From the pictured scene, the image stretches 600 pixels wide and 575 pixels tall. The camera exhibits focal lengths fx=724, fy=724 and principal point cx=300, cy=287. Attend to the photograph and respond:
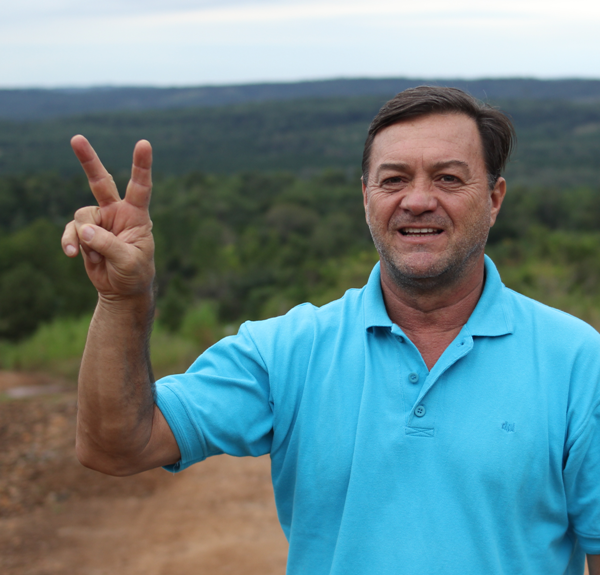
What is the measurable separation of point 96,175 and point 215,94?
114487 mm

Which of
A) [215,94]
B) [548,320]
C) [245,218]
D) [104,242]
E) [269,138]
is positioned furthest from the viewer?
[215,94]

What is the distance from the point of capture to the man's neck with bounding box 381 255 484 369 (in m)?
1.78

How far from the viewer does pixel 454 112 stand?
71.4 inches

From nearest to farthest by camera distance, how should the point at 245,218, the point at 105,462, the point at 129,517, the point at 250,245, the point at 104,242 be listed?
1. the point at 104,242
2. the point at 105,462
3. the point at 129,517
4. the point at 250,245
5. the point at 245,218

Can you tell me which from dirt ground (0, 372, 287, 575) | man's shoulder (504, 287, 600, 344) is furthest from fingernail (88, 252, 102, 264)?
dirt ground (0, 372, 287, 575)

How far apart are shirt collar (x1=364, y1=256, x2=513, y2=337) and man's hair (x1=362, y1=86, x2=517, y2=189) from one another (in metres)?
0.29

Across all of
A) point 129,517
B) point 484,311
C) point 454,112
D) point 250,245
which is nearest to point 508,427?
point 484,311

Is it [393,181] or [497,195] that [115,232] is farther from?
[497,195]

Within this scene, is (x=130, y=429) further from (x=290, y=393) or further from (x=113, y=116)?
(x=113, y=116)

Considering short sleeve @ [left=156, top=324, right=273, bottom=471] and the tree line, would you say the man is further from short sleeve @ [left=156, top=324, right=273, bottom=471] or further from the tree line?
the tree line

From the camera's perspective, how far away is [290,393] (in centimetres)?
166

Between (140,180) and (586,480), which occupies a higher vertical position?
(140,180)

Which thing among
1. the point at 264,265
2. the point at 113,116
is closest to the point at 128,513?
the point at 264,265

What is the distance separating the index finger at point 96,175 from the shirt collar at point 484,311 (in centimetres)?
65
